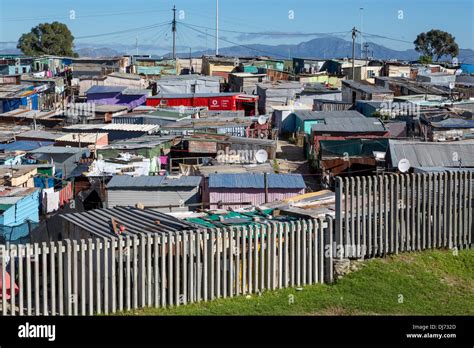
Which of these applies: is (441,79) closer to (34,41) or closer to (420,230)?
(420,230)

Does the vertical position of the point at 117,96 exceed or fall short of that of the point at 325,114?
it exceeds it

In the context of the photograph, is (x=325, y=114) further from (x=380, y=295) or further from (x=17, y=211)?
(x=380, y=295)

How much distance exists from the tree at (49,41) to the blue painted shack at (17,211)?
239 ft

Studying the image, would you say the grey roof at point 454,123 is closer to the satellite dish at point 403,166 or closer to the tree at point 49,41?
the satellite dish at point 403,166

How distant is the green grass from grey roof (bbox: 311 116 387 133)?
19079mm

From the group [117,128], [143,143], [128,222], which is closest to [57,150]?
[143,143]

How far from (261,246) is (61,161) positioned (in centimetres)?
1596

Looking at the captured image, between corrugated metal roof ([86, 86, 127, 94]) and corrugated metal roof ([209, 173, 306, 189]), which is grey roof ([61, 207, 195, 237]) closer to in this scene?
corrugated metal roof ([209, 173, 306, 189])

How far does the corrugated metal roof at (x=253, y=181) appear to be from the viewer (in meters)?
19.2

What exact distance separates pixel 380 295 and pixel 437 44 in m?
92.8

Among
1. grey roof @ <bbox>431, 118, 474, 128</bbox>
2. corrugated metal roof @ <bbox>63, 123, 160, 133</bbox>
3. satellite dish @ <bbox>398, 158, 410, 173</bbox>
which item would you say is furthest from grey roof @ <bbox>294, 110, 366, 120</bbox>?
satellite dish @ <bbox>398, 158, 410, 173</bbox>

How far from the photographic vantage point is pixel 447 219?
11156 millimetres

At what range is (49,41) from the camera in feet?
292

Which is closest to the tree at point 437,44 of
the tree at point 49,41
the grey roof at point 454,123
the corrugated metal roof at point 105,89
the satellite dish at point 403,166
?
the tree at point 49,41
